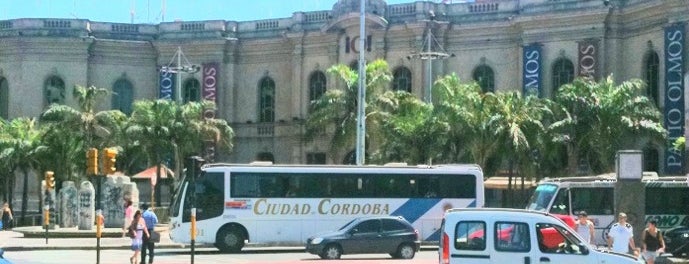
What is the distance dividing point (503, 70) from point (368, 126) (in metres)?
10.1

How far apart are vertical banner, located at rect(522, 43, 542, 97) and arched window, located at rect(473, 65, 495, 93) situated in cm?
287

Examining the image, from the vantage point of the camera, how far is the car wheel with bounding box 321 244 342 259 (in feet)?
112

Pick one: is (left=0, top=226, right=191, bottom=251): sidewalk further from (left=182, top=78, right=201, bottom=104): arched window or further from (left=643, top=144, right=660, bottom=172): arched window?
(left=182, top=78, right=201, bottom=104): arched window

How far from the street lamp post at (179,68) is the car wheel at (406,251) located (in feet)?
95.6

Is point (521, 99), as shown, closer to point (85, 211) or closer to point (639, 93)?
point (639, 93)

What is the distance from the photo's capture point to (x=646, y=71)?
56.6 meters

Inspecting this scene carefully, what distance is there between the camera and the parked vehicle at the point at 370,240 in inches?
1346

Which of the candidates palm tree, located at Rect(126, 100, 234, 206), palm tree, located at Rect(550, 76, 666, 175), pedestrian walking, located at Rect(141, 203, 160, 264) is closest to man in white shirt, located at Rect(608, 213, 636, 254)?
pedestrian walking, located at Rect(141, 203, 160, 264)

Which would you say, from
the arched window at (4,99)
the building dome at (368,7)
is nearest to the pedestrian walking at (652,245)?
the building dome at (368,7)

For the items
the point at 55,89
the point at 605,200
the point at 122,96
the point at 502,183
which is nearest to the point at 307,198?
the point at 605,200

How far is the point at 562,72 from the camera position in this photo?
59.5 meters

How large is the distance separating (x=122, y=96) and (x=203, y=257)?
3697cm

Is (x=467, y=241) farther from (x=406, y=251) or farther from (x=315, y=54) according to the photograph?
(x=315, y=54)

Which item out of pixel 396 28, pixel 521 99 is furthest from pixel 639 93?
pixel 396 28
